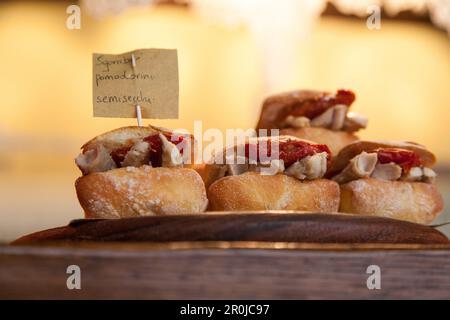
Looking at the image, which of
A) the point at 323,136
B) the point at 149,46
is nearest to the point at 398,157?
the point at 323,136

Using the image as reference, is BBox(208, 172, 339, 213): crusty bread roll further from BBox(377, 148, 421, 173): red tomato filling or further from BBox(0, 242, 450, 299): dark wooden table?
BBox(0, 242, 450, 299): dark wooden table

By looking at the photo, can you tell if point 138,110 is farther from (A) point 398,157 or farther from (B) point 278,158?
(A) point 398,157

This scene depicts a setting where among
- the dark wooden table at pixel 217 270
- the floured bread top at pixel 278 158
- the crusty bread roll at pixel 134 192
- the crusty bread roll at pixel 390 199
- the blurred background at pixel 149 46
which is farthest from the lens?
the blurred background at pixel 149 46

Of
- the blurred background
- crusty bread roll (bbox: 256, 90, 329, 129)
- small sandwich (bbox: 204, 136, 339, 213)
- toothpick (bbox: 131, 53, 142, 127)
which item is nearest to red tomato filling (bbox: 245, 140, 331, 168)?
small sandwich (bbox: 204, 136, 339, 213)

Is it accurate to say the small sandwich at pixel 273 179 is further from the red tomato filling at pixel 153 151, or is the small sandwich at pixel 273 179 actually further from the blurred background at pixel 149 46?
the blurred background at pixel 149 46

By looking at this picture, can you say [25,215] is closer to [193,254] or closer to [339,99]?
[339,99]

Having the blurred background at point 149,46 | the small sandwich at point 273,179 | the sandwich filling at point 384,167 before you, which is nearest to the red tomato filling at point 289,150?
the small sandwich at point 273,179
